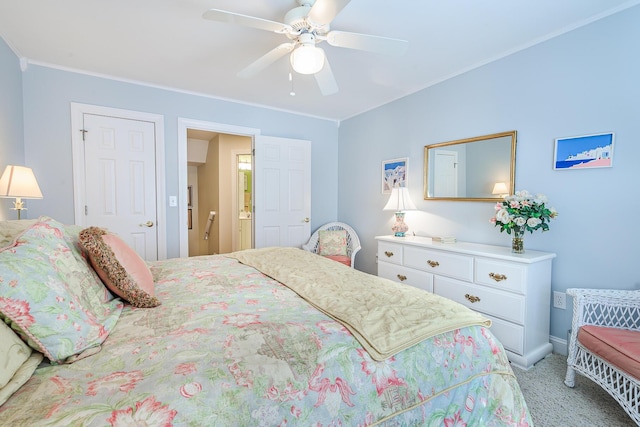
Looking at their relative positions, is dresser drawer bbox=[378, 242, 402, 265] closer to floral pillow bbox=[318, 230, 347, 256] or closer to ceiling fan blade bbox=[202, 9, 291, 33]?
floral pillow bbox=[318, 230, 347, 256]

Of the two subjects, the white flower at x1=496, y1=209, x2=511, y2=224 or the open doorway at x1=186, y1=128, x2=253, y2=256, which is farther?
the open doorway at x1=186, y1=128, x2=253, y2=256

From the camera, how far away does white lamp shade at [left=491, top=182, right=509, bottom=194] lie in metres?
2.48

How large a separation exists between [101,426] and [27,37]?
309cm

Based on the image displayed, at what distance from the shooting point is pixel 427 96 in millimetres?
3111

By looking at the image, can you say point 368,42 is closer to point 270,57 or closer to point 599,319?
point 270,57

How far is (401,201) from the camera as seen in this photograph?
3.14m

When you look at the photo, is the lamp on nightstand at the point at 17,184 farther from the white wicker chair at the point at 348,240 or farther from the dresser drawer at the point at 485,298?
the dresser drawer at the point at 485,298

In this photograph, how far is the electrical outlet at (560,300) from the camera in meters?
2.18

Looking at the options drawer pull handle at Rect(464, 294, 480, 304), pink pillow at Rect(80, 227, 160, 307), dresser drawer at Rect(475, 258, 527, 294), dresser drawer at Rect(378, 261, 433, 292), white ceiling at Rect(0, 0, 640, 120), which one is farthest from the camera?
dresser drawer at Rect(378, 261, 433, 292)

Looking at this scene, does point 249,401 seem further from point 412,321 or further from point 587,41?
point 587,41

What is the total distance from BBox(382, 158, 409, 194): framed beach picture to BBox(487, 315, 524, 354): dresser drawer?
5.76ft

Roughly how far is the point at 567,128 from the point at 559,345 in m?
1.64

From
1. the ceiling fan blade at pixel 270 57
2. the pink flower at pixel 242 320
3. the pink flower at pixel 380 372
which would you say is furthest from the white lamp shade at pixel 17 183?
the pink flower at pixel 380 372

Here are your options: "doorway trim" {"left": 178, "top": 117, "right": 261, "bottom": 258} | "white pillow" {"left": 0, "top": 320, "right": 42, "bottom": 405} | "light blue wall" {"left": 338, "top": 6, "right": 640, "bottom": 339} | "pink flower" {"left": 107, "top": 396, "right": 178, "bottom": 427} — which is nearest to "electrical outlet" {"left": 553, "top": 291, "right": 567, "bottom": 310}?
"light blue wall" {"left": 338, "top": 6, "right": 640, "bottom": 339}
